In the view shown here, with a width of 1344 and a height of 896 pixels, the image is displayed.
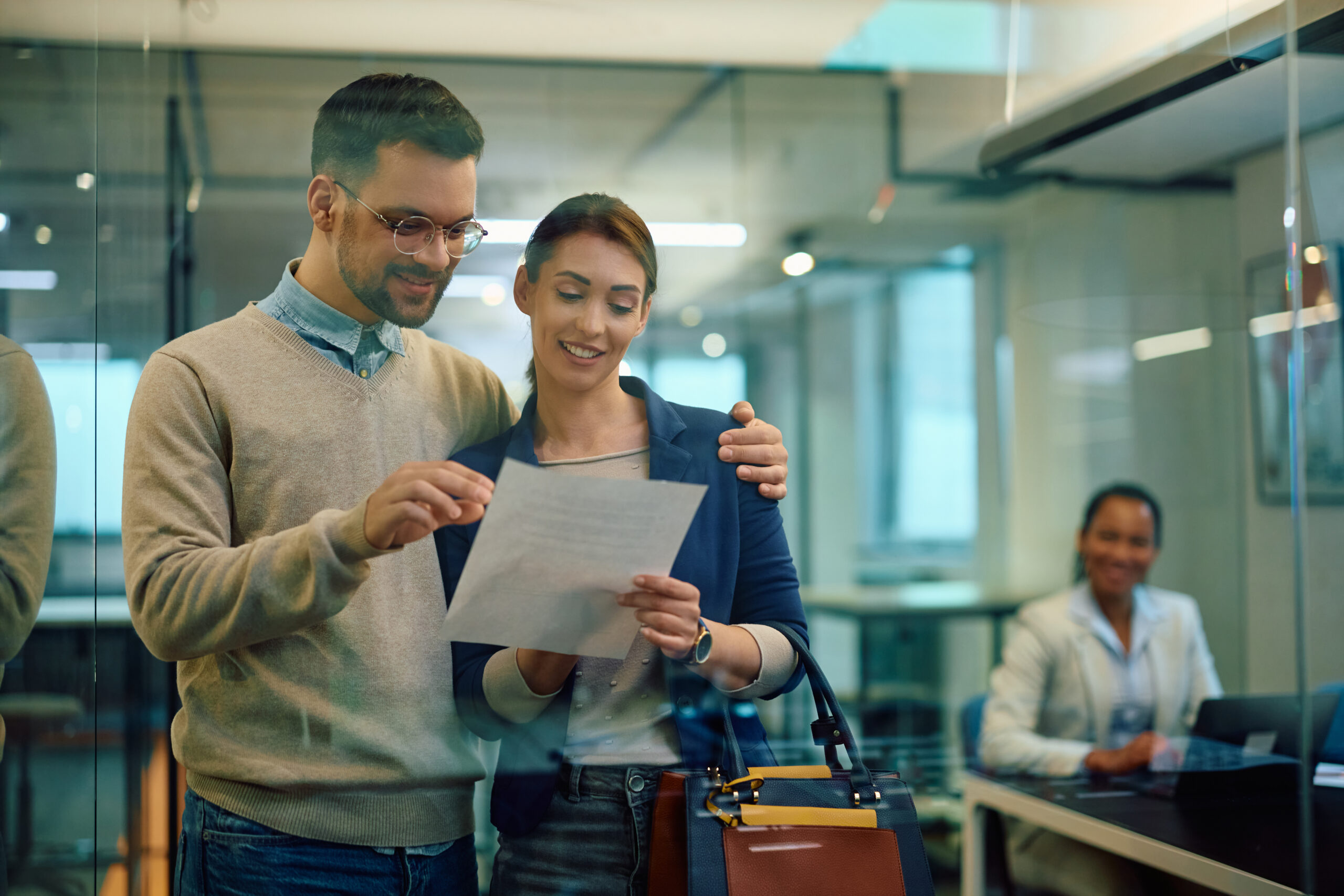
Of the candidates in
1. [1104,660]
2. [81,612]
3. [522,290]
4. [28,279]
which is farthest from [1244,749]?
[28,279]

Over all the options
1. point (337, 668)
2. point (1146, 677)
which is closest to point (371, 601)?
point (337, 668)

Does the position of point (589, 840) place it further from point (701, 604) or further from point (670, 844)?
point (701, 604)

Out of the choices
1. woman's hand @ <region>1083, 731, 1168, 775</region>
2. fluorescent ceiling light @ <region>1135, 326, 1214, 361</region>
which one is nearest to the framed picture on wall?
fluorescent ceiling light @ <region>1135, 326, 1214, 361</region>

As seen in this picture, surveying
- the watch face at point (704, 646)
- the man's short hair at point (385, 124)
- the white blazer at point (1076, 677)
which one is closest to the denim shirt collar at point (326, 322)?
the man's short hair at point (385, 124)

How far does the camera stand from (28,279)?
1.26 meters

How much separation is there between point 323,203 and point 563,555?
20.4 inches

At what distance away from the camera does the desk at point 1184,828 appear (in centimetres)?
153

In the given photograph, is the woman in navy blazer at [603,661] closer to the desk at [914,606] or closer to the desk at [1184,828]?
the desk at [1184,828]

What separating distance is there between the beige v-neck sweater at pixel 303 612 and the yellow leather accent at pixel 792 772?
0.33m

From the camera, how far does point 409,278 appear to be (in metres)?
1.08

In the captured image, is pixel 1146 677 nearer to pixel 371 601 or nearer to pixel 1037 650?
pixel 1037 650

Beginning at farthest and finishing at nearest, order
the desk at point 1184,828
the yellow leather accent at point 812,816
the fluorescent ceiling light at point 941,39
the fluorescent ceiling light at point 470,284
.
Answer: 1. the fluorescent ceiling light at point 941,39
2. the desk at point 1184,828
3. the fluorescent ceiling light at point 470,284
4. the yellow leather accent at point 812,816

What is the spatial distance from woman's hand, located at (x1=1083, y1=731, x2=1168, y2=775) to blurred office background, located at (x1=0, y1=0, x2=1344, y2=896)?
336 millimetres

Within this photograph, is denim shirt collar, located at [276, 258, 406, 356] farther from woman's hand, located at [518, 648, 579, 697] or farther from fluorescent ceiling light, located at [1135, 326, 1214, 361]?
fluorescent ceiling light, located at [1135, 326, 1214, 361]
